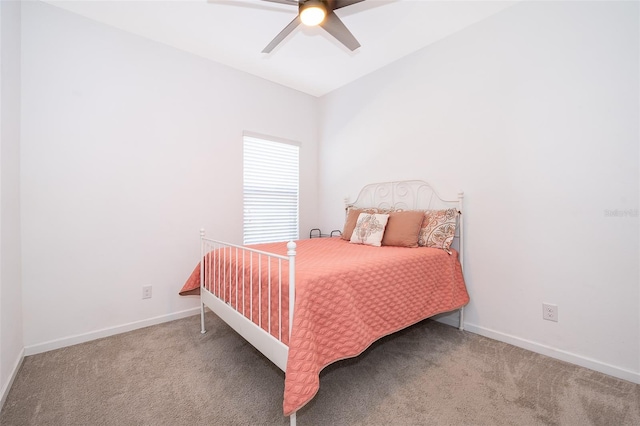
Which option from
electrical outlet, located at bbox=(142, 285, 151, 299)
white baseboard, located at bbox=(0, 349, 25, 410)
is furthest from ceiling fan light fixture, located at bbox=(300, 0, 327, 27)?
white baseboard, located at bbox=(0, 349, 25, 410)

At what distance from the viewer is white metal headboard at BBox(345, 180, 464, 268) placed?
2.51 m

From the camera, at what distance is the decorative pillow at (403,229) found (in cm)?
240

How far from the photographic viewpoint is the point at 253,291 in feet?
5.44

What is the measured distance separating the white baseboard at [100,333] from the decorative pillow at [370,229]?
181cm

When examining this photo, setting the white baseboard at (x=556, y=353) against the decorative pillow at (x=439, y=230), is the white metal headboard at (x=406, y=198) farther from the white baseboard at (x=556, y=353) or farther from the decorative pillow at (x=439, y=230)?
the white baseboard at (x=556, y=353)

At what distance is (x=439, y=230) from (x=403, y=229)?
0.29 metres

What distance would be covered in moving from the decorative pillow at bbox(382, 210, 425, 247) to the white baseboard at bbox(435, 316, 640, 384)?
87 centimetres

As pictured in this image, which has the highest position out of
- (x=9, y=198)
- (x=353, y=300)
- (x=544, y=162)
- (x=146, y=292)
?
(x=544, y=162)

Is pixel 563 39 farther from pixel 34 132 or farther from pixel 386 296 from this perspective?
pixel 34 132

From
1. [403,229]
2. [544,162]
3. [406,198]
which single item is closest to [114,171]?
[403,229]

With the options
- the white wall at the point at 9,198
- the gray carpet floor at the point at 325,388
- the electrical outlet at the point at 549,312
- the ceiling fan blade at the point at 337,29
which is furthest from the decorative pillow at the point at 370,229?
the white wall at the point at 9,198

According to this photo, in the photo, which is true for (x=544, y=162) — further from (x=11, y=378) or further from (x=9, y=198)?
(x=11, y=378)

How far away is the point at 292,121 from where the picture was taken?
363 cm

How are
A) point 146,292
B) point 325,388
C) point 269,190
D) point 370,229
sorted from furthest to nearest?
point 269,190
point 370,229
point 146,292
point 325,388
